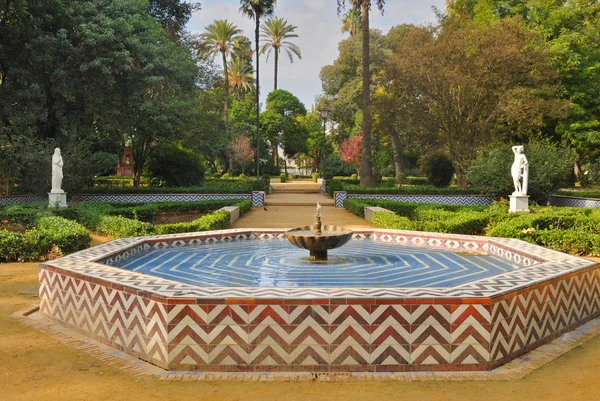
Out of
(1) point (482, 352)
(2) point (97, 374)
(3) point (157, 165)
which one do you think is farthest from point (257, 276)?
(3) point (157, 165)

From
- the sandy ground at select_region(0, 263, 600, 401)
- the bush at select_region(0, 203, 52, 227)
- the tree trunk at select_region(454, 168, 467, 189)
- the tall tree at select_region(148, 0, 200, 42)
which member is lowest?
the sandy ground at select_region(0, 263, 600, 401)

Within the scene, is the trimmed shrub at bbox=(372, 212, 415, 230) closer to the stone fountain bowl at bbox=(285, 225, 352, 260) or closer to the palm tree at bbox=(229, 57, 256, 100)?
the stone fountain bowl at bbox=(285, 225, 352, 260)

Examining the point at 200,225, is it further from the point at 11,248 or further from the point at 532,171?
the point at 532,171

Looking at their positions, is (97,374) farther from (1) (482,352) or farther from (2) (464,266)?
(2) (464,266)

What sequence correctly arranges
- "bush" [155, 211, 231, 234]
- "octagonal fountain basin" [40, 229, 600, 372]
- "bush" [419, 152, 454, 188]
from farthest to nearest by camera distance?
1. "bush" [419, 152, 454, 188]
2. "bush" [155, 211, 231, 234]
3. "octagonal fountain basin" [40, 229, 600, 372]

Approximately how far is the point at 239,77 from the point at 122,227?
45620mm

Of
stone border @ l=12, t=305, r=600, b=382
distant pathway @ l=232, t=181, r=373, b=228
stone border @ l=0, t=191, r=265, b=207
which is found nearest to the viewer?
stone border @ l=12, t=305, r=600, b=382

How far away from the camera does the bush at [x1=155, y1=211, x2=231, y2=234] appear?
11.2 meters

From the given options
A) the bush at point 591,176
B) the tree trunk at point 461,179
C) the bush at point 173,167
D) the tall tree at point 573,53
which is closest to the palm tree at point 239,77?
the bush at point 173,167

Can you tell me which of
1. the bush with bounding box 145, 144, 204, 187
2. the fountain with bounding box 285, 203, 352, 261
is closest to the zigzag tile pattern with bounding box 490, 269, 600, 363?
the fountain with bounding box 285, 203, 352, 261

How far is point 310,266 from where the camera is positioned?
725cm

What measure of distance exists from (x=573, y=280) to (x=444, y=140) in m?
22.0

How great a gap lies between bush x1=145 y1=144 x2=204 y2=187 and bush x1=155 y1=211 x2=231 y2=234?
12283mm

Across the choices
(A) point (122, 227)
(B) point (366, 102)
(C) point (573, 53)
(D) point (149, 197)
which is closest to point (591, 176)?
(C) point (573, 53)
